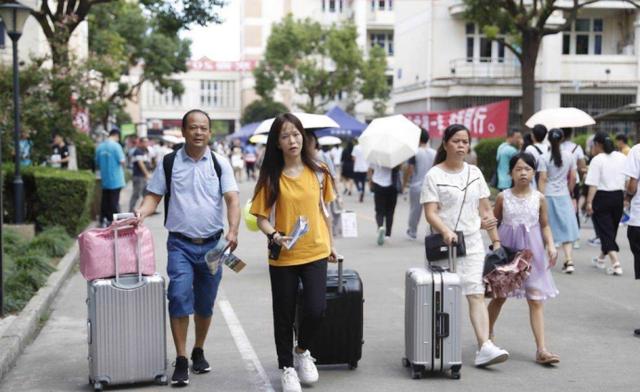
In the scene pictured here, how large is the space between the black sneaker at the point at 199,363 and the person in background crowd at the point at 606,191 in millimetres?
6710

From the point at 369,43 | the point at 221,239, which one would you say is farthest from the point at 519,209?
the point at 369,43

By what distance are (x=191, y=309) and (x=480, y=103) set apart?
111 feet

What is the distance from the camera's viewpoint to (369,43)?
66.6 metres

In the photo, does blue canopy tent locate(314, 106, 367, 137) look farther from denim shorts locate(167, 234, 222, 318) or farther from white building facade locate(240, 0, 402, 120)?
denim shorts locate(167, 234, 222, 318)

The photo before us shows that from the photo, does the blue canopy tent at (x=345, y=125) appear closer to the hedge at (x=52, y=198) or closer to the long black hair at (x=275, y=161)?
the hedge at (x=52, y=198)

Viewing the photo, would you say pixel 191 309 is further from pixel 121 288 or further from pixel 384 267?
pixel 384 267

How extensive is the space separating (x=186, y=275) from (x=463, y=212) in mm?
2042

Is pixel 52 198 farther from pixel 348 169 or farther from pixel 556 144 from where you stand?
pixel 348 169

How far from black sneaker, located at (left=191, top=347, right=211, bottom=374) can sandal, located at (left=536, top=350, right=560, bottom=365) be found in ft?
8.04

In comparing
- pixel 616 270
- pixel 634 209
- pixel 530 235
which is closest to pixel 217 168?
pixel 530 235

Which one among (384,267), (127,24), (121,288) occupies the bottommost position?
(384,267)

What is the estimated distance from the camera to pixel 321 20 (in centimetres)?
7375

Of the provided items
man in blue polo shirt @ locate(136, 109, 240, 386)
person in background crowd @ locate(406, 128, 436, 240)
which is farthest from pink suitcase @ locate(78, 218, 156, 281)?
person in background crowd @ locate(406, 128, 436, 240)

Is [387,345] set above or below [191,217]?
below
